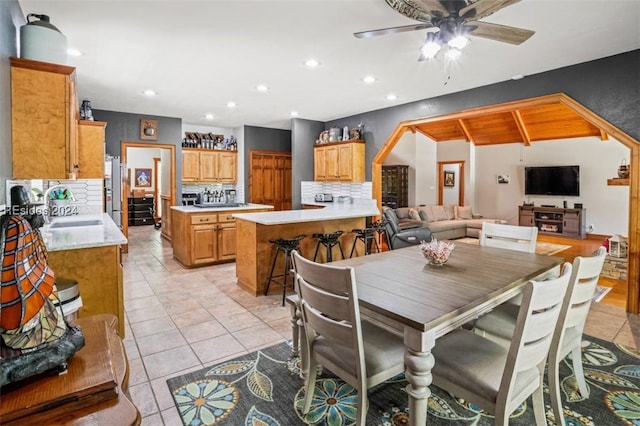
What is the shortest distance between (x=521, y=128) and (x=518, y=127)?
78mm

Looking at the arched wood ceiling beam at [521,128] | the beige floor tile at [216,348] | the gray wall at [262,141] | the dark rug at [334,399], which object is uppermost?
the arched wood ceiling beam at [521,128]

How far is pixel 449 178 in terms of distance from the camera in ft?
37.9

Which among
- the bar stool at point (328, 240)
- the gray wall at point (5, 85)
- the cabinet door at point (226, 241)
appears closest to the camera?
the gray wall at point (5, 85)

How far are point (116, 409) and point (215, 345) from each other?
2.11m

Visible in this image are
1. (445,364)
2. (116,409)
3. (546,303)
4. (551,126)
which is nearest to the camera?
(116,409)

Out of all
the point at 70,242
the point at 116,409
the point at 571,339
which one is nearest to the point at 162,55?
the point at 70,242

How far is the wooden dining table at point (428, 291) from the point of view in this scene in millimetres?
1501

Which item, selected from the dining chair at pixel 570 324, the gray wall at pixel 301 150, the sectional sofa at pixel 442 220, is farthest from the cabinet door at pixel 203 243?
the dining chair at pixel 570 324

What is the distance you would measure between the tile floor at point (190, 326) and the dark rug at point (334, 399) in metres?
0.15

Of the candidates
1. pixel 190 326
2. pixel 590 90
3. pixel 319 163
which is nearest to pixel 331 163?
pixel 319 163

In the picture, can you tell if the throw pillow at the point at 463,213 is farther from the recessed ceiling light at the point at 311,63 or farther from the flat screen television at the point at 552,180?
the recessed ceiling light at the point at 311,63

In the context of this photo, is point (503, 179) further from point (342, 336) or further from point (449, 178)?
point (342, 336)

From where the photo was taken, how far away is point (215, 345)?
9.31ft

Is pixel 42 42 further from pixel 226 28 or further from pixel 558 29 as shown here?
pixel 558 29
